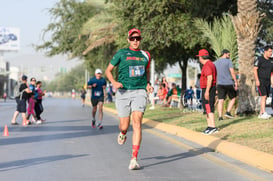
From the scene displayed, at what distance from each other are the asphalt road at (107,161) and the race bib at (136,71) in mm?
1413

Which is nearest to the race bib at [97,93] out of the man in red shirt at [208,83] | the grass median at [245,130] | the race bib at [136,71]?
the grass median at [245,130]

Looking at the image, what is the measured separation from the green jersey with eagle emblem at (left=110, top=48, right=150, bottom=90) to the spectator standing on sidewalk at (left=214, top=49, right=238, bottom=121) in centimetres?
679

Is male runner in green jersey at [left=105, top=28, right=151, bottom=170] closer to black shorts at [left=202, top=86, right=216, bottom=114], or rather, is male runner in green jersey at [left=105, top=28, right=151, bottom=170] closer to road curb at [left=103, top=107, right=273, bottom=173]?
road curb at [left=103, top=107, right=273, bottom=173]

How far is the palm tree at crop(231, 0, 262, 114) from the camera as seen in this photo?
17.0 metres

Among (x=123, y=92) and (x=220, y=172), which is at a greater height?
(x=123, y=92)

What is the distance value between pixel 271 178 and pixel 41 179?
3065 mm

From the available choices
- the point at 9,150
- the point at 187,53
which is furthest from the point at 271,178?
the point at 187,53

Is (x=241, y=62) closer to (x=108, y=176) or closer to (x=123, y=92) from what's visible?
(x=123, y=92)

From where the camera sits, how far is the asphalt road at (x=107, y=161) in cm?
811

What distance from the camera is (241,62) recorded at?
56.4ft

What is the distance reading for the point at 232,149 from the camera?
10586 millimetres

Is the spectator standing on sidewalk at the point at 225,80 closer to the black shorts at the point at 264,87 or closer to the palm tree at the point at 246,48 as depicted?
the black shorts at the point at 264,87

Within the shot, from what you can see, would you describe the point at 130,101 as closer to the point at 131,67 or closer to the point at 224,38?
the point at 131,67

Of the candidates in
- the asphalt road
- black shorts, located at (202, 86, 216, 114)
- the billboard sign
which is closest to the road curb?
the asphalt road
